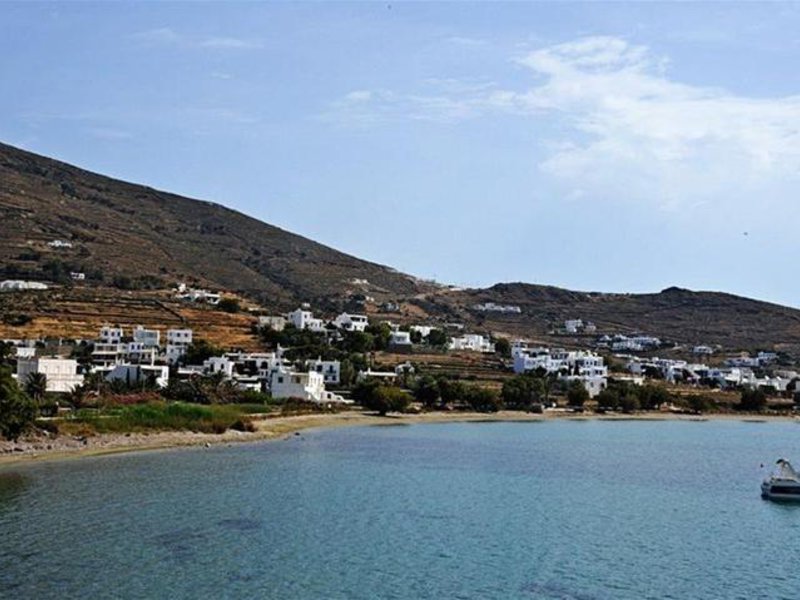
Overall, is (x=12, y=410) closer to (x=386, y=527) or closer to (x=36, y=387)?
(x=36, y=387)

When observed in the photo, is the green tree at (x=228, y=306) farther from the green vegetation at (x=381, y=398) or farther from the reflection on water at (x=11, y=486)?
the reflection on water at (x=11, y=486)

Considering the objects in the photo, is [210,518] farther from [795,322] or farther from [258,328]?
[795,322]

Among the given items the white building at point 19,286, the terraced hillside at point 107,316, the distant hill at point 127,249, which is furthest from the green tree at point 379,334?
the white building at point 19,286

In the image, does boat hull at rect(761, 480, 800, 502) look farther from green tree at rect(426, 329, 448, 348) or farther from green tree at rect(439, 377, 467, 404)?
green tree at rect(426, 329, 448, 348)

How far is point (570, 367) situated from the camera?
389ft

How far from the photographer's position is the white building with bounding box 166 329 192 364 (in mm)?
91062

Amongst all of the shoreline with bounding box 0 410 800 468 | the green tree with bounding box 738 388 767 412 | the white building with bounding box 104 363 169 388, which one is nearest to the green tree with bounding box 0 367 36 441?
the shoreline with bounding box 0 410 800 468

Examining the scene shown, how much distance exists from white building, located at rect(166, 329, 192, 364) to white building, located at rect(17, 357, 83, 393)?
1673 centimetres

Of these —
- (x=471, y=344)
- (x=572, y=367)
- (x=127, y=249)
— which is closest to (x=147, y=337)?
(x=572, y=367)

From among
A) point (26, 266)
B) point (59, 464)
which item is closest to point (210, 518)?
point (59, 464)

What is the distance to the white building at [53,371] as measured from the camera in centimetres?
7162

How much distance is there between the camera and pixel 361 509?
1534 inches

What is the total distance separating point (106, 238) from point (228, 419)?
96113 millimetres

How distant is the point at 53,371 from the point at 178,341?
22889mm
